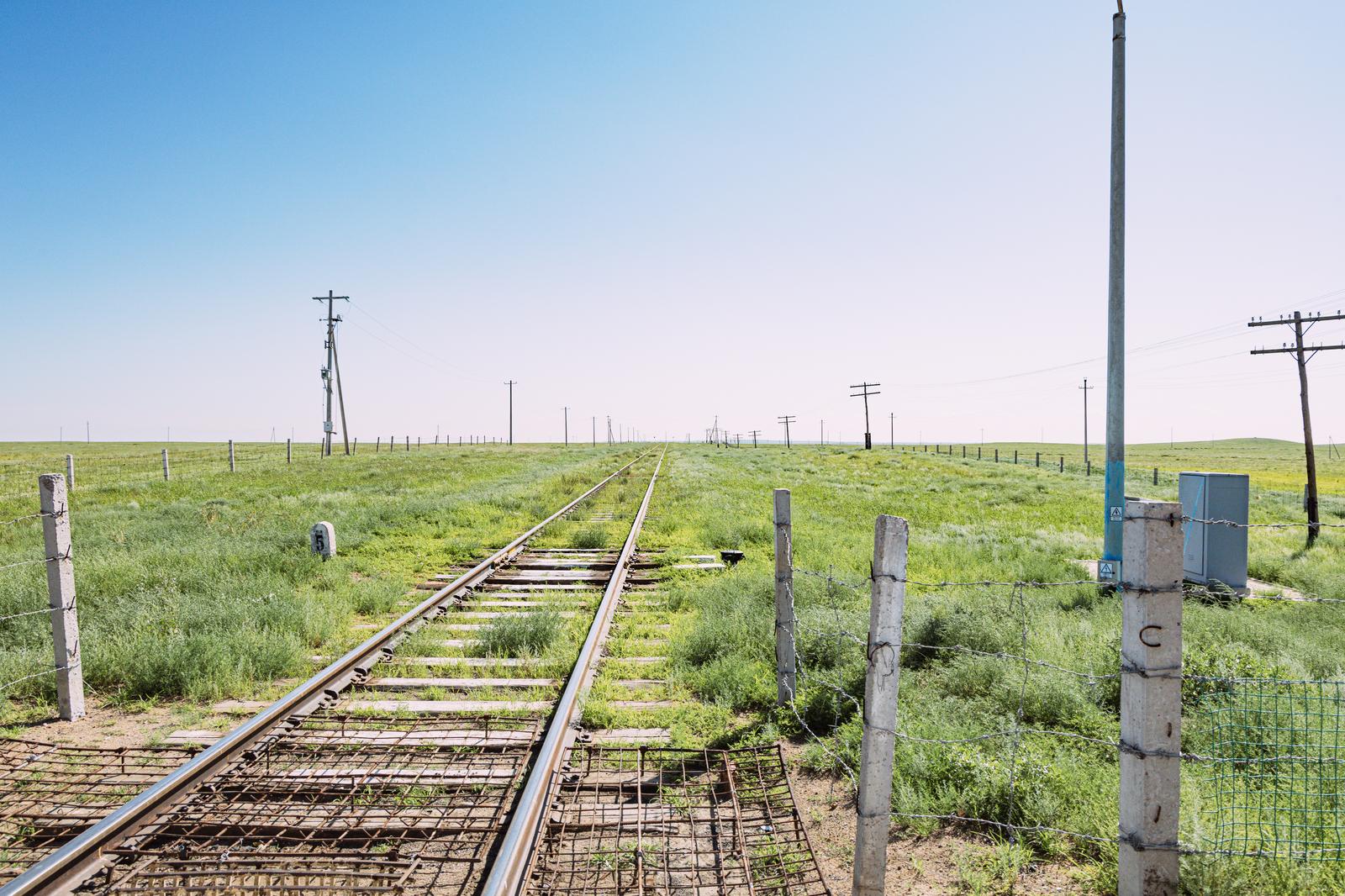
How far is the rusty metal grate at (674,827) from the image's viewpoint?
11.7 ft

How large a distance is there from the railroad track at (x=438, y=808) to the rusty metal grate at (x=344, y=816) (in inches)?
0.5

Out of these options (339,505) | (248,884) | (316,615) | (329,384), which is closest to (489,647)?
(316,615)

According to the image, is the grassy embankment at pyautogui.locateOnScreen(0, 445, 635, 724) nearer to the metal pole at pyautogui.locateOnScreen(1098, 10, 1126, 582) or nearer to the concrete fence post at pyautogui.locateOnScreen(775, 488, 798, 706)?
the concrete fence post at pyautogui.locateOnScreen(775, 488, 798, 706)

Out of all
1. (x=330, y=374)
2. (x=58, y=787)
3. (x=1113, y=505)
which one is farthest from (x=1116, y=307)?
(x=330, y=374)

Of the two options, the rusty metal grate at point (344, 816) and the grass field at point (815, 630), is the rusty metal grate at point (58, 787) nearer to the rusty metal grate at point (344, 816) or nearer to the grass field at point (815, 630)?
the rusty metal grate at point (344, 816)

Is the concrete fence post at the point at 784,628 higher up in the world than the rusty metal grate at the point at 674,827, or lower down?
higher up

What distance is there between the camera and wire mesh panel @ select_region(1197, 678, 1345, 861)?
140 inches

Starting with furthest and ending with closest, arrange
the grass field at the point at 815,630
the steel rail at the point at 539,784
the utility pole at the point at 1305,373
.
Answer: the utility pole at the point at 1305,373 → the grass field at the point at 815,630 → the steel rail at the point at 539,784

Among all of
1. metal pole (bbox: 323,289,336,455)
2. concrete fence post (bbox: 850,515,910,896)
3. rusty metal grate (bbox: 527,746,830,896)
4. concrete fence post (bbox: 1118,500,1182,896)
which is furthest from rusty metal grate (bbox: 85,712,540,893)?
metal pole (bbox: 323,289,336,455)

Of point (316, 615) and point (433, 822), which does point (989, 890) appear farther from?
point (316, 615)

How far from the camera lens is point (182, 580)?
9.30 metres

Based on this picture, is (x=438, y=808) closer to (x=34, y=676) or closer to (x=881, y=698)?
(x=881, y=698)

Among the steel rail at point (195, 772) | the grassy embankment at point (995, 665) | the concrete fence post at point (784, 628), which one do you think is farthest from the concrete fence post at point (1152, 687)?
the steel rail at point (195, 772)

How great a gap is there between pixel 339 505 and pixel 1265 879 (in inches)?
733
